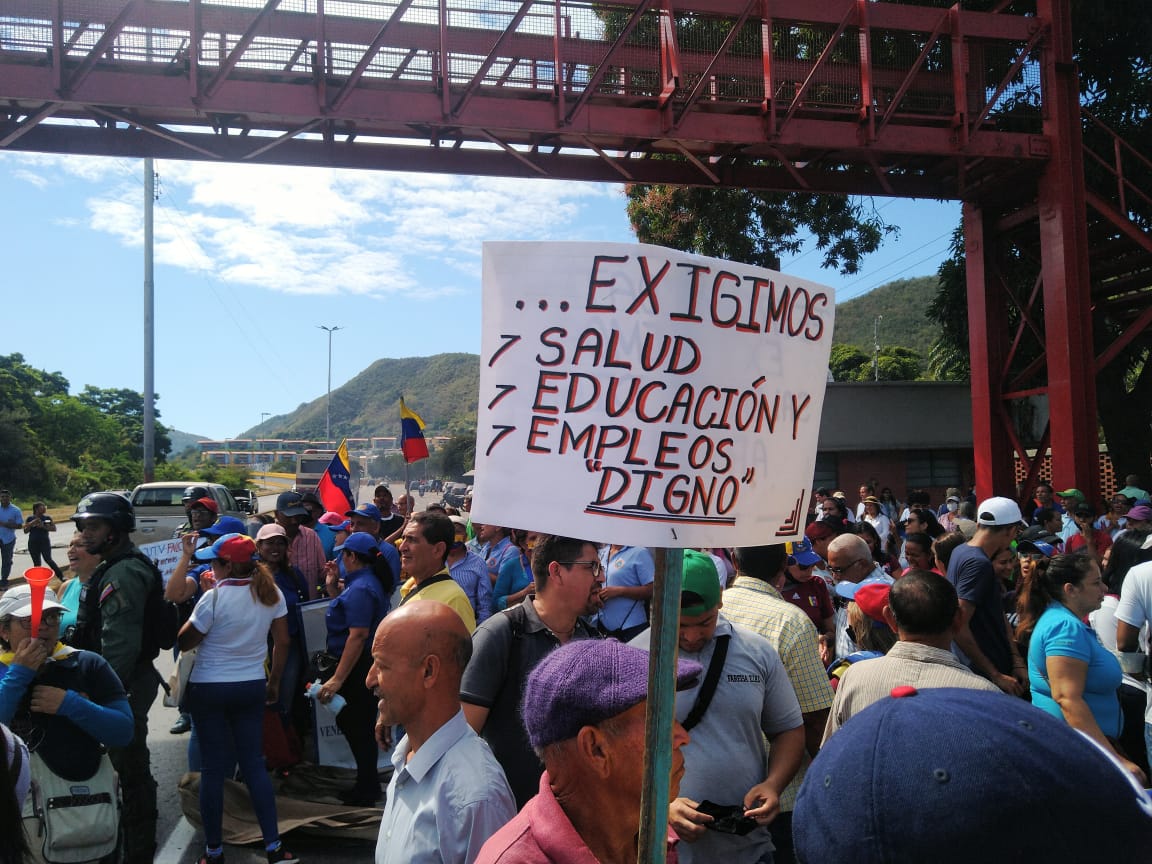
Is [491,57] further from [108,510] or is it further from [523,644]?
[523,644]

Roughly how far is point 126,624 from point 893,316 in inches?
4117

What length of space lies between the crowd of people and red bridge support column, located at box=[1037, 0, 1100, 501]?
638cm

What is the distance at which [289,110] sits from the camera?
35.7ft

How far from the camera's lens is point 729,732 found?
3014 mm

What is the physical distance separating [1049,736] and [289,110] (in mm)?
11480

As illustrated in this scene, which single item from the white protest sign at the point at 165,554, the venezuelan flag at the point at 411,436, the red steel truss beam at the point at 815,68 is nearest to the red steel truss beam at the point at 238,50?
the venezuelan flag at the point at 411,436

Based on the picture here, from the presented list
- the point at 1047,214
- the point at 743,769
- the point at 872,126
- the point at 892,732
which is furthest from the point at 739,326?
the point at 1047,214

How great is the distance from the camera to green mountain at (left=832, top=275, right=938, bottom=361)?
310 ft

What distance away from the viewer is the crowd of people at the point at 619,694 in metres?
1.02

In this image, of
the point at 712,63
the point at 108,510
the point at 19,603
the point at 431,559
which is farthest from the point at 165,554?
the point at 712,63

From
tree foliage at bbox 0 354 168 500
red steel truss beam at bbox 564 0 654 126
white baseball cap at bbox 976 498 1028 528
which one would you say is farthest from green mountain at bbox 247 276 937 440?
white baseball cap at bbox 976 498 1028 528

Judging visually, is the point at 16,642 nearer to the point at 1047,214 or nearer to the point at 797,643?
the point at 797,643

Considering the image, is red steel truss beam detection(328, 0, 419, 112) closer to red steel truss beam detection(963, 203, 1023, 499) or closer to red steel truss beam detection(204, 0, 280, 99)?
red steel truss beam detection(204, 0, 280, 99)

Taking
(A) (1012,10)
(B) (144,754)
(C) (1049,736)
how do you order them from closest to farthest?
1. (C) (1049,736)
2. (B) (144,754)
3. (A) (1012,10)
